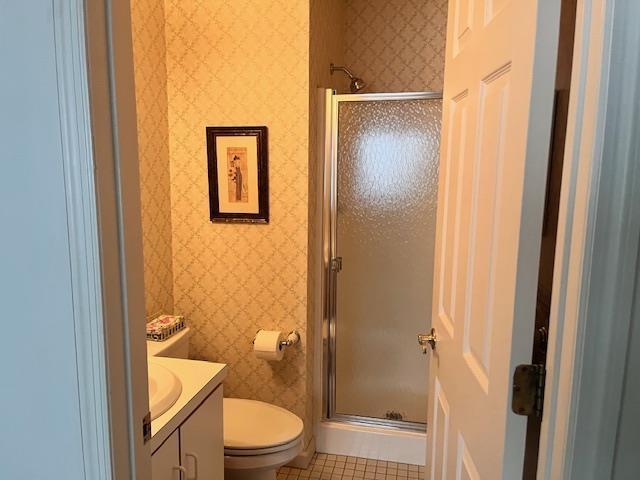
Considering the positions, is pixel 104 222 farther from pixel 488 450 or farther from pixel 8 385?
pixel 488 450

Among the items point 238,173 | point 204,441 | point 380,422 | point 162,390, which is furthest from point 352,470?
point 238,173

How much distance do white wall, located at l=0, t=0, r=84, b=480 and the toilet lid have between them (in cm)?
117

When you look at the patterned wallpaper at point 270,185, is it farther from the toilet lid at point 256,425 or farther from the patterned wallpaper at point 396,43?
the patterned wallpaper at point 396,43

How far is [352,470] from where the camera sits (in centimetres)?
241

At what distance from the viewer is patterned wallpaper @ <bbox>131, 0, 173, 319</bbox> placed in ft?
6.81

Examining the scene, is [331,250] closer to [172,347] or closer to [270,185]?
[270,185]

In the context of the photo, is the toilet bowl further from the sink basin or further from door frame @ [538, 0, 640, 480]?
door frame @ [538, 0, 640, 480]

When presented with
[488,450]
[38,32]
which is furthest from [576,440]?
[38,32]

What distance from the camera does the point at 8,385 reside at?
0.84 m

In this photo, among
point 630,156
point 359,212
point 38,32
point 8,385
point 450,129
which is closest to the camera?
point 630,156

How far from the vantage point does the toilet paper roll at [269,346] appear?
2.24 m

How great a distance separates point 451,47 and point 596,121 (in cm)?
82

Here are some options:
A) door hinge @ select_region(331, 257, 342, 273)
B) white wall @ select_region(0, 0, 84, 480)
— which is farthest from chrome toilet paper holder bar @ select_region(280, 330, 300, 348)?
white wall @ select_region(0, 0, 84, 480)

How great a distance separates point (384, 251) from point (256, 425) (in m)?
1.02
